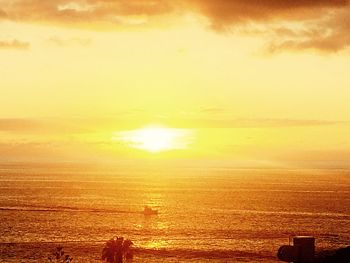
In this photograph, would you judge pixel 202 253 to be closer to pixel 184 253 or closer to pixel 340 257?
pixel 184 253

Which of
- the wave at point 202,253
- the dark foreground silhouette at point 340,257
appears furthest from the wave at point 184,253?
the dark foreground silhouette at point 340,257

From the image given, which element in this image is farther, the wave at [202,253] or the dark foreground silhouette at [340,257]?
the wave at [202,253]

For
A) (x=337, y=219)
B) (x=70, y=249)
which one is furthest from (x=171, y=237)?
(x=337, y=219)

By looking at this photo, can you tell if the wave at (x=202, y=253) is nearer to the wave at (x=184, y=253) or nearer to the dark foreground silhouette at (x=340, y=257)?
the wave at (x=184, y=253)

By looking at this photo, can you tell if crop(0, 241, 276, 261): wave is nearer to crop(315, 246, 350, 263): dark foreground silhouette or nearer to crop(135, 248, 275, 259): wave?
crop(135, 248, 275, 259): wave

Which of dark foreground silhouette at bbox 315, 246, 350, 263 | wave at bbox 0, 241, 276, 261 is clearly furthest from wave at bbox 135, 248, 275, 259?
dark foreground silhouette at bbox 315, 246, 350, 263

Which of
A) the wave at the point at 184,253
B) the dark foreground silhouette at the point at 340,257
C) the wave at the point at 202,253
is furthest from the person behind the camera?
the wave at the point at 202,253

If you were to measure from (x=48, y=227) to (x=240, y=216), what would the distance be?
60369 millimetres

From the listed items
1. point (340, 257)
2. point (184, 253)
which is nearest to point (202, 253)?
point (184, 253)

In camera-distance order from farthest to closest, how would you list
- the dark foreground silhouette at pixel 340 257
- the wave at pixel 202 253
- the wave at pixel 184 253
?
1. the wave at pixel 202 253
2. the wave at pixel 184 253
3. the dark foreground silhouette at pixel 340 257

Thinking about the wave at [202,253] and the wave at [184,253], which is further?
the wave at [202,253]

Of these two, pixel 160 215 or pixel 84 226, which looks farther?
pixel 160 215

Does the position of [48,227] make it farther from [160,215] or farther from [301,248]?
[301,248]

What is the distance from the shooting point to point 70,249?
408 ft
